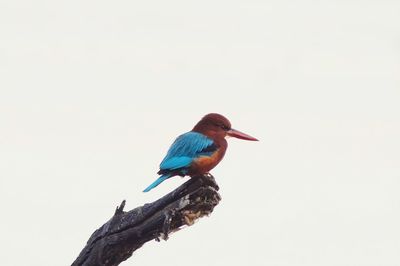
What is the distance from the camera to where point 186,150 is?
4.89 meters

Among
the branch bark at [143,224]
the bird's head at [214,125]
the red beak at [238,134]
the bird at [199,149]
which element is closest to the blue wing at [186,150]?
the bird at [199,149]

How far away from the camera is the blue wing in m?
4.74

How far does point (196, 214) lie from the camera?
3625 mm

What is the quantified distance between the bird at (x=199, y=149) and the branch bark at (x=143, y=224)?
94 cm

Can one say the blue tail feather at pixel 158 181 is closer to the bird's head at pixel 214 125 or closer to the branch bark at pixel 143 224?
the bird's head at pixel 214 125

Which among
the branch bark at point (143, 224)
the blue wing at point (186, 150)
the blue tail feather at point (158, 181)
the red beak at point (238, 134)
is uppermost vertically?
the red beak at point (238, 134)

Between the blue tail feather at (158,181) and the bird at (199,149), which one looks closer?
the blue tail feather at (158,181)

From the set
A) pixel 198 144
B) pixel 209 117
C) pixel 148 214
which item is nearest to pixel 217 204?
pixel 148 214

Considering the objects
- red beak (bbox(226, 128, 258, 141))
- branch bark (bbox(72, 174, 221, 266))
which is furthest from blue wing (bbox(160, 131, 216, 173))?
branch bark (bbox(72, 174, 221, 266))

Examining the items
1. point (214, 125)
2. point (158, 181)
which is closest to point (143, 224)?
point (158, 181)

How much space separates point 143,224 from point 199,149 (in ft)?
4.97

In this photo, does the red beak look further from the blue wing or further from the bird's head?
the blue wing

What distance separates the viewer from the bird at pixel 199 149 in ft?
15.6

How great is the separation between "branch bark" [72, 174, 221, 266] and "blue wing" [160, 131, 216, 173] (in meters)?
1.09
